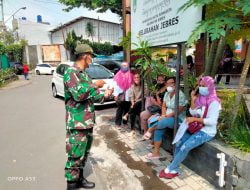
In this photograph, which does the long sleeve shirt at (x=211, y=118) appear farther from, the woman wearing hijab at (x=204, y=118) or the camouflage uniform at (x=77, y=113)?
the camouflage uniform at (x=77, y=113)

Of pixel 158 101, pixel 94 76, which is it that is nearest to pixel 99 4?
pixel 94 76

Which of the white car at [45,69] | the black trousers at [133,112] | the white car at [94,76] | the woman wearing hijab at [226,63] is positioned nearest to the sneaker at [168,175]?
the black trousers at [133,112]

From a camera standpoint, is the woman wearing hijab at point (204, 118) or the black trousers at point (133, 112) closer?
the woman wearing hijab at point (204, 118)

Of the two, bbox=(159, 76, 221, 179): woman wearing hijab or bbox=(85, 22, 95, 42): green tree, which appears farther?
bbox=(85, 22, 95, 42): green tree

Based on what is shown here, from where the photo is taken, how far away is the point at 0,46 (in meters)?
20.4

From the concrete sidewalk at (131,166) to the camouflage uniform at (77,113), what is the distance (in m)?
0.69

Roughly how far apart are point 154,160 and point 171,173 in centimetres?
64

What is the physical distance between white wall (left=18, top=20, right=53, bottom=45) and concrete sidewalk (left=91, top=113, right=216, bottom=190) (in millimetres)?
41053

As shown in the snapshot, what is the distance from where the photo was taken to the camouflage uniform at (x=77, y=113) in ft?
10.1

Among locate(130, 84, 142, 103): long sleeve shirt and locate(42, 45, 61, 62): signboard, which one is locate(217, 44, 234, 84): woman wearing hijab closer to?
locate(130, 84, 142, 103): long sleeve shirt

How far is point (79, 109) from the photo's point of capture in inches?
128

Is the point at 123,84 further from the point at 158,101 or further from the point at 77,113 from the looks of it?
the point at 77,113

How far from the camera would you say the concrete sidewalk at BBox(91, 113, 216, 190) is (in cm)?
357

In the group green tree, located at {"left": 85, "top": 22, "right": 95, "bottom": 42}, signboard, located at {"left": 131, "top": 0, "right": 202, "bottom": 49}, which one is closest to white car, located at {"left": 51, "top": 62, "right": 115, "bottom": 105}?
signboard, located at {"left": 131, "top": 0, "right": 202, "bottom": 49}
